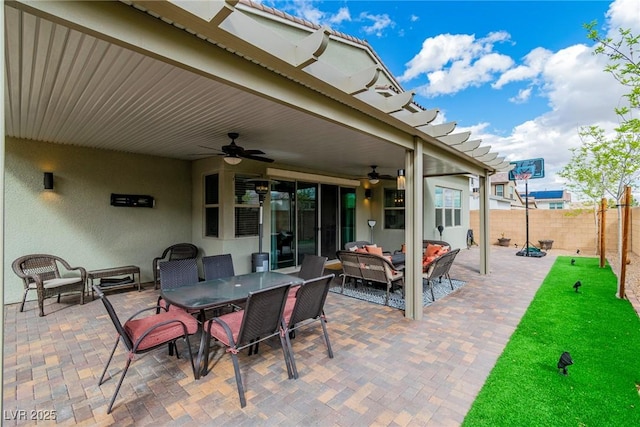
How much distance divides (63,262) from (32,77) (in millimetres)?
3908

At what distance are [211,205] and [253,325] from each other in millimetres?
4651

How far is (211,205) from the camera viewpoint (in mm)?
6645

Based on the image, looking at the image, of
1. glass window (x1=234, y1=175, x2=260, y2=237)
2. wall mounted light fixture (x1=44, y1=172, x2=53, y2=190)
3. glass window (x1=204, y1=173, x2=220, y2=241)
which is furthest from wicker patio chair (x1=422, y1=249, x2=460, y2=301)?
wall mounted light fixture (x1=44, y1=172, x2=53, y2=190)

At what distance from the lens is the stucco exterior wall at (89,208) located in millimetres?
4996

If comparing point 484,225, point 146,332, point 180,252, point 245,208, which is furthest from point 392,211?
point 146,332

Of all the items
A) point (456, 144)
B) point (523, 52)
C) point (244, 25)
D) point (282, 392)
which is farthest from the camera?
point (523, 52)

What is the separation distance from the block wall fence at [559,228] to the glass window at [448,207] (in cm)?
137

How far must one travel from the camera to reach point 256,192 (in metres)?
6.45

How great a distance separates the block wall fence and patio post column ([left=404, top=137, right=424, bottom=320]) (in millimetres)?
7465

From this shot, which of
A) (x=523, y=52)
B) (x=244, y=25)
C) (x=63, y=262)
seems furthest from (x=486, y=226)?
(x=63, y=262)

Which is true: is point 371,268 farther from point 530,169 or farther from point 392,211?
point 530,169

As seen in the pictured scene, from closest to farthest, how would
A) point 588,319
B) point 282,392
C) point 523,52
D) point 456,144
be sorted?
point 282,392 < point 588,319 < point 456,144 < point 523,52

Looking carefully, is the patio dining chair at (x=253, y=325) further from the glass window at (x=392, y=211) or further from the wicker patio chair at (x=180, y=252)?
the glass window at (x=392, y=211)

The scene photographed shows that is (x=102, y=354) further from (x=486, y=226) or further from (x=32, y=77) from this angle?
(x=486, y=226)
